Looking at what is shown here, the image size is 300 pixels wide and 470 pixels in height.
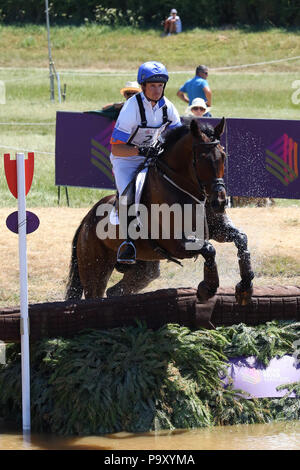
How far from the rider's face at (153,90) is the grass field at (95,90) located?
10.0 feet

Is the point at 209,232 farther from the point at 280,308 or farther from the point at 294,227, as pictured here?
the point at 294,227

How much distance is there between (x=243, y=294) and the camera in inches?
237

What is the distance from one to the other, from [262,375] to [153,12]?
4114cm

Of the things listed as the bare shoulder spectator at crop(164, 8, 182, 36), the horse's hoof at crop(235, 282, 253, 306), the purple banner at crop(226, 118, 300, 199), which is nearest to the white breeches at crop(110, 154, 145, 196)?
the horse's hoof at crop(235, 282, 253, 306)

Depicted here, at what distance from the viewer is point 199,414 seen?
5.55 metres

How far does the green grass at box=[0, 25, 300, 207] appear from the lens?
18375 millimetres

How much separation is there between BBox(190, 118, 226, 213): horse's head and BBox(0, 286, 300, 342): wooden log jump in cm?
72

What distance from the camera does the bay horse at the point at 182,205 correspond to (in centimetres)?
593

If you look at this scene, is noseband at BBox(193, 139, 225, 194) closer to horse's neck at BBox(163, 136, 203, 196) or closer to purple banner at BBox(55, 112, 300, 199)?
horse's neck at BBox(163, 136, 203, 196)

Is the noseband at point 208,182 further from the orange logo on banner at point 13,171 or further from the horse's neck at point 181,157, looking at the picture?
the orange logo on banner at point 13,171

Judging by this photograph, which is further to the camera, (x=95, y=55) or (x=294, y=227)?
(x=95, y=55)

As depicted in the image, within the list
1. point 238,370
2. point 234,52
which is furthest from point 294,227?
point 234,52

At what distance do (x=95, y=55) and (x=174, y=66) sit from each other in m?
4.57

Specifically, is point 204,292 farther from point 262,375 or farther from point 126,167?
point 126,167
